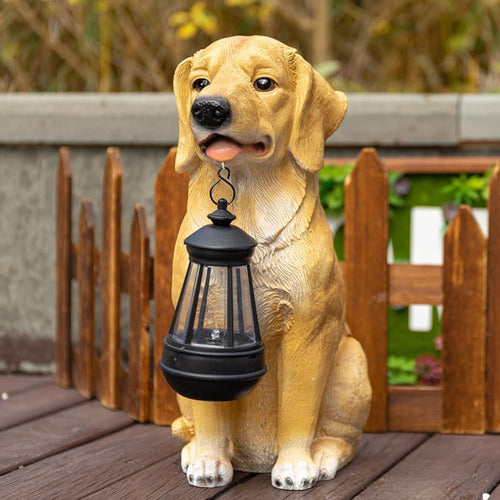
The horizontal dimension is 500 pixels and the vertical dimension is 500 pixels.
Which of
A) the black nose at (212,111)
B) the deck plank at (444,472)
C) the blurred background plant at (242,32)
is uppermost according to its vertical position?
the blurred background plant at (242,32)

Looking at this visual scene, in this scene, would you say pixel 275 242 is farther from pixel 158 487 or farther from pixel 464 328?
pixel 464 328

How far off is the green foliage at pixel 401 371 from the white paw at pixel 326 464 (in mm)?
944

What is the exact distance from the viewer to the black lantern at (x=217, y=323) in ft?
7.86

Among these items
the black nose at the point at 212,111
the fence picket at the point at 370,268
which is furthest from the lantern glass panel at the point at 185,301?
the fence picket at the point at 370,268

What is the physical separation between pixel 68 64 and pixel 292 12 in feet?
4.53

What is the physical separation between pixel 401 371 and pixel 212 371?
4.87ft

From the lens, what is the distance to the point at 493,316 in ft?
10.7

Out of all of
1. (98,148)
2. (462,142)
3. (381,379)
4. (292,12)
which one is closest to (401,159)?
(462,142)

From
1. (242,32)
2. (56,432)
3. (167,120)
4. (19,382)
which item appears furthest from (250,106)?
(242,32)

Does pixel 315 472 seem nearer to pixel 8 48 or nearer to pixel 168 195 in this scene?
pixel 168 195

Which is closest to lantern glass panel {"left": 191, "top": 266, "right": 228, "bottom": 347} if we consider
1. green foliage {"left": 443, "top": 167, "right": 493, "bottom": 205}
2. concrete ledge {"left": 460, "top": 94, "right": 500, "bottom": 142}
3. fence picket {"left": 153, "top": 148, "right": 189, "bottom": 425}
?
fence picket {"left": 153, "top": 148, "right": 189, "bottom": 425}

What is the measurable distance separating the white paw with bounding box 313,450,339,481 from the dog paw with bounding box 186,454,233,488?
0.25 meters

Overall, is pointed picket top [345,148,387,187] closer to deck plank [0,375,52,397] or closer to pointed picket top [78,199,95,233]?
pointed picket top [78,199,95,233]

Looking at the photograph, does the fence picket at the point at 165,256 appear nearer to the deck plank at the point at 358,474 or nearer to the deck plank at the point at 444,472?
the deck plank at the point at 358,474
